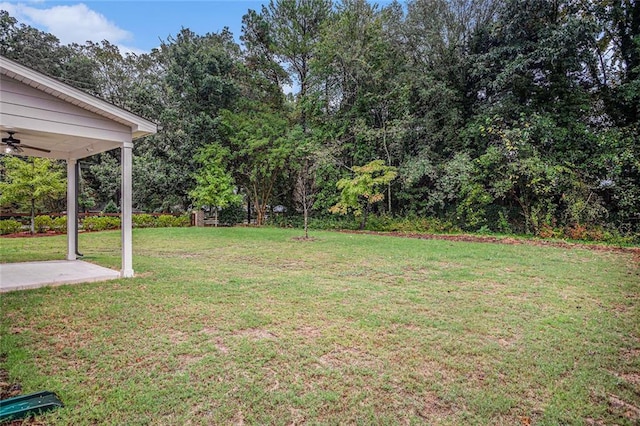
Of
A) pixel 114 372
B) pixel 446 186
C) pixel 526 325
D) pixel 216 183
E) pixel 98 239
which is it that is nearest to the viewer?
pixel 114 372

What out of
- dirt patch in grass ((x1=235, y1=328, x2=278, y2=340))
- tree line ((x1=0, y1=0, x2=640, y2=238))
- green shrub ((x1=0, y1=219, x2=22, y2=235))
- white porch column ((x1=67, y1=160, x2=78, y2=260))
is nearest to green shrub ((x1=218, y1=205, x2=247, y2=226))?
tree line ((x1=0, y1=0, x2=640, y2=238))

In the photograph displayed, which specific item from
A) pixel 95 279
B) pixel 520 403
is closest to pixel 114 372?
pixel 520 403

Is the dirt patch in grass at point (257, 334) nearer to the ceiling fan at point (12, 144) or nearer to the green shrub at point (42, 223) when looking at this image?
the ceiling fan at point (12, 144)

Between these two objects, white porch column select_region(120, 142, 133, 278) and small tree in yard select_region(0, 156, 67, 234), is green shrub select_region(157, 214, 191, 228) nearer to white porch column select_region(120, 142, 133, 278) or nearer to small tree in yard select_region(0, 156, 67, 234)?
small tree in yard select_region(0, 156, 67, 234)

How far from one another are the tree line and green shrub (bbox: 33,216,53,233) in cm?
438

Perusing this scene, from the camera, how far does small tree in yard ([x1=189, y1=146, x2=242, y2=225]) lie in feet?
52.5

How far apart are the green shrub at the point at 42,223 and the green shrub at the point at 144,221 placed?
3.00 m

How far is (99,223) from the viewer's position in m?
13.9

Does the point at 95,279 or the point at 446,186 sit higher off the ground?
the point at 446,186

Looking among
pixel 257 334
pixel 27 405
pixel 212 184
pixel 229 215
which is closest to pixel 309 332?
pixel 257 334

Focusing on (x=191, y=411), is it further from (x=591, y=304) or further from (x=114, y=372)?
(x=591, y=304)

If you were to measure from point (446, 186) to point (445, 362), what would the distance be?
10.7m

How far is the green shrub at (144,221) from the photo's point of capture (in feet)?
50.1

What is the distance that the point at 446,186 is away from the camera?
41.2 feet
